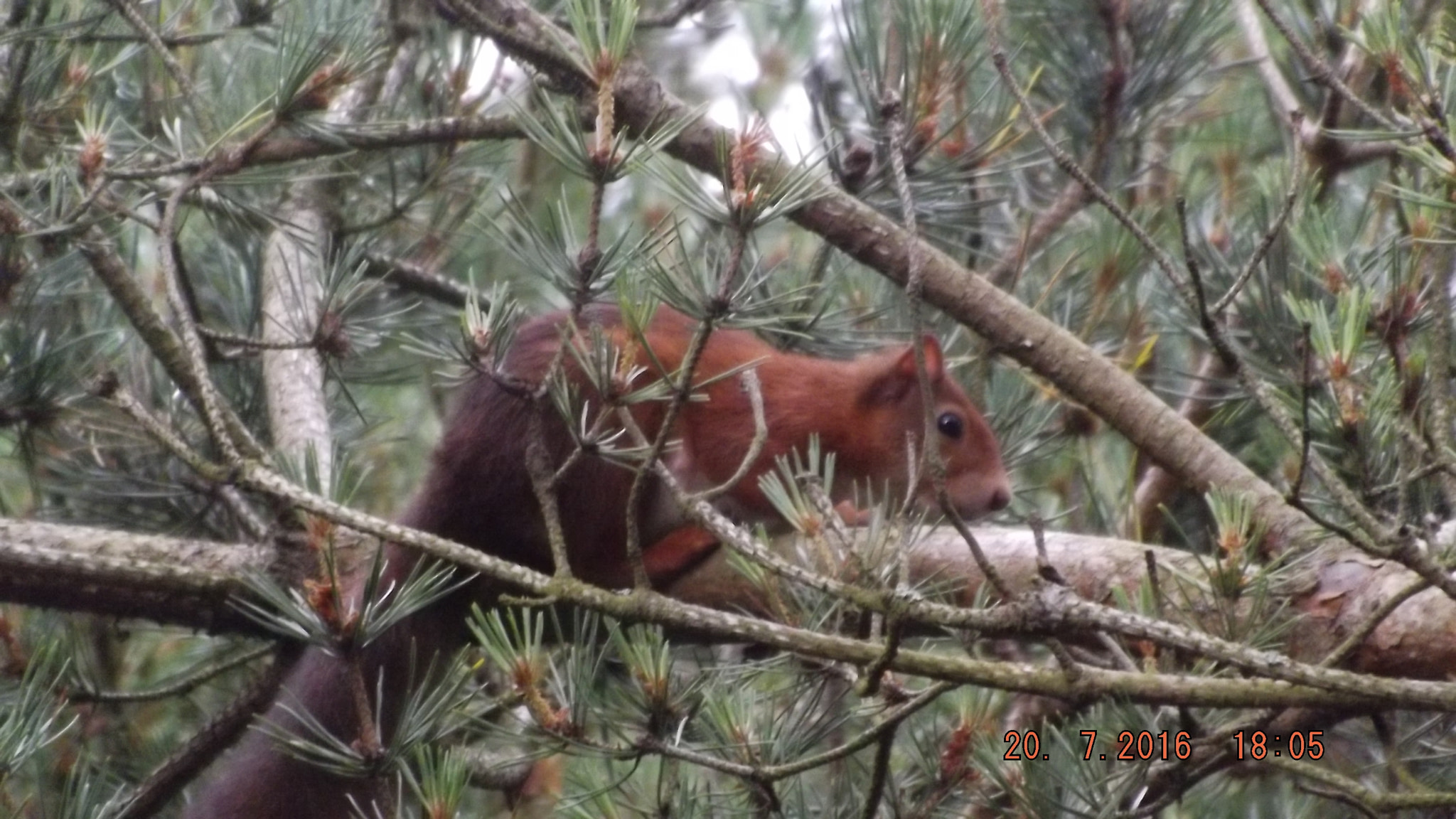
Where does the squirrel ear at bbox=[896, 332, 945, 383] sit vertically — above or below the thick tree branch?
above

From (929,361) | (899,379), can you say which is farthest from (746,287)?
(899,379)

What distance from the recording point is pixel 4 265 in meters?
2.03

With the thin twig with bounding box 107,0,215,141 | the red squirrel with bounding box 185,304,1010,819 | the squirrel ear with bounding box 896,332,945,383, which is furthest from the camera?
the squirrel ear with bounding box 896,332,945,383

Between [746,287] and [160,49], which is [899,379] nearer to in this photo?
[746,287]

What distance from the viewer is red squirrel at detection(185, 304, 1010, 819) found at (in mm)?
1792

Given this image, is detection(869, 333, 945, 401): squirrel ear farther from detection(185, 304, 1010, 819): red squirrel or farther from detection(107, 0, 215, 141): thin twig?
detection(107, 0, 215, 141): thin twig

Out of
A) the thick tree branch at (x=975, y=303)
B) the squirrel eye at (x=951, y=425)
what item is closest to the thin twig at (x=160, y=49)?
the thick tree branch at (x=975, y=303)

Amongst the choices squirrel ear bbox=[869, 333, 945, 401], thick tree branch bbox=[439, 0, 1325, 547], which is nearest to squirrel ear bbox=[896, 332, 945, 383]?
squirrel ear bbox=[869, 333, 945, 401]

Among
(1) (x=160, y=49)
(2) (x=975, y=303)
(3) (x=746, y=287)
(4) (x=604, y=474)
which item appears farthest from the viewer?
(4) (x=604, y=474)

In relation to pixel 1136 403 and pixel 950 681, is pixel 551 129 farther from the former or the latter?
pixel 1136 403

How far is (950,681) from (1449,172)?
0.60 meters

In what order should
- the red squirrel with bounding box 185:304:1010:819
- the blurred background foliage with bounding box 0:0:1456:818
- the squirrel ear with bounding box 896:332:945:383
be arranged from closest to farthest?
the blurred background foliage with bounding box 0:0:1456:818 → the red squirrel with bounding box 185:304:1010:819 → the squirrel ear with bounding box 896:332:945:383

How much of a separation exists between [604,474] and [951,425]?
664 mm

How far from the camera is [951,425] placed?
8.09 ft
